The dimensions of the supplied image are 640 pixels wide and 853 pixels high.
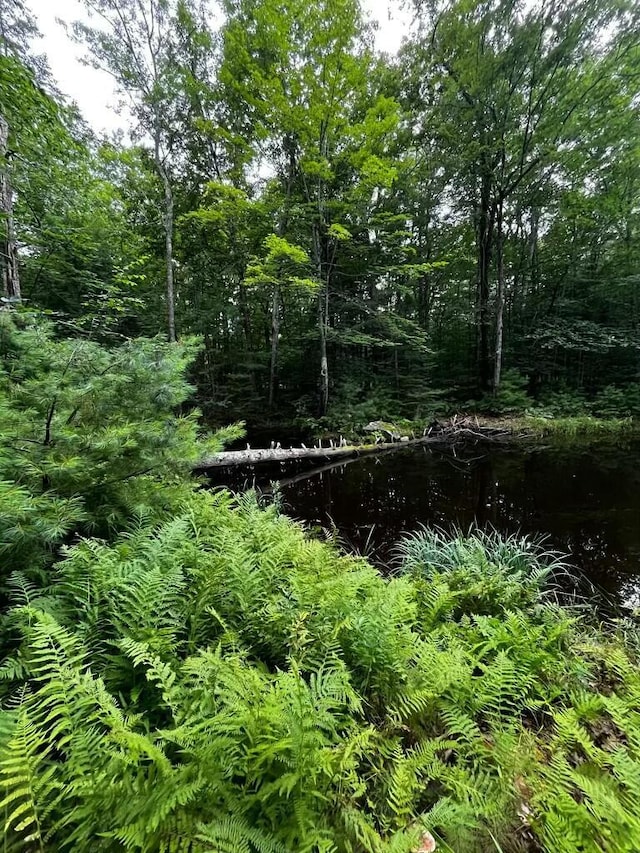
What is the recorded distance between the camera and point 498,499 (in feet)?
17.3

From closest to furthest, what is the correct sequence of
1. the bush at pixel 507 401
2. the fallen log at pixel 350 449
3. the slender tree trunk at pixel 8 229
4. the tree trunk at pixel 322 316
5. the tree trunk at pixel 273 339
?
the slender tree trunk at pixel 8 229, the fallen log at pixel 350 449, the tree trunk at pixel 322 316, the tree trunk at pixel 273 339, the bush at pixel 507 401

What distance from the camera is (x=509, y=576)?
286 centimetres

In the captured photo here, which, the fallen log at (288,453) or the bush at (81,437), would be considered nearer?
the bush at (81,437)

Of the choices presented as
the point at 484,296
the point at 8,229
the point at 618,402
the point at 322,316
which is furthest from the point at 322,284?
the point at 618,402

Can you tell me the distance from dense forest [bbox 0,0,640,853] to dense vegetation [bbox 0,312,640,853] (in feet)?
0.05

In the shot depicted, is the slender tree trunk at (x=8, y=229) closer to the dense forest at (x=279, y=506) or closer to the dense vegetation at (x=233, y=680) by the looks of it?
the dense forest at (x=279, y=506)

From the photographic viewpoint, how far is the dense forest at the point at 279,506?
1050 mm

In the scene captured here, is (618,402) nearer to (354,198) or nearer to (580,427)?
(580,427)

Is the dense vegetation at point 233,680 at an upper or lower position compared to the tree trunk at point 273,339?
lower

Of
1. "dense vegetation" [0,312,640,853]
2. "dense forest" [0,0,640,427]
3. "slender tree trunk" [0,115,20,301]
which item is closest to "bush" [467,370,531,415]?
"dense forest" [0,0,640,427]

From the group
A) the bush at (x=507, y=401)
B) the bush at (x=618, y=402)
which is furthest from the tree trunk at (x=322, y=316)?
the bush at (x=618, y=402)

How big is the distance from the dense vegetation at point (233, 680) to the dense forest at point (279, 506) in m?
0.01

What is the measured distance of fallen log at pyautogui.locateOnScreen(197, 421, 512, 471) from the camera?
23.0ft

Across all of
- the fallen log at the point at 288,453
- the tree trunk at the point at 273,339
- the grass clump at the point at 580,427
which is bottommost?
the fallen log at the point at 288,453
